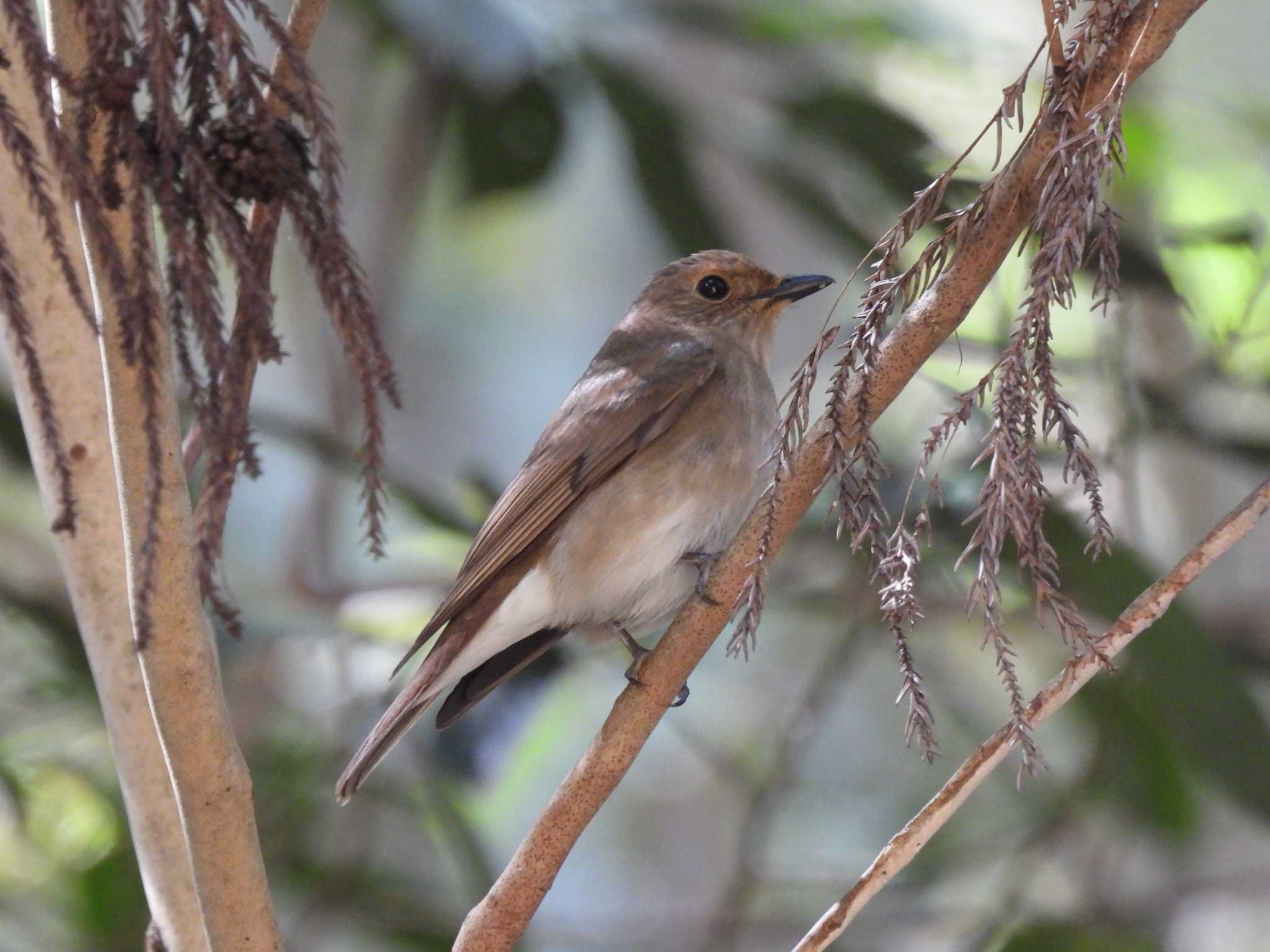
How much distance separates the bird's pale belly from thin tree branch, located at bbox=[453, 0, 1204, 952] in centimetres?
109

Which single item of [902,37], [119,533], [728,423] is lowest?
[119,533]

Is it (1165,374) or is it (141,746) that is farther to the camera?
(1165,374)

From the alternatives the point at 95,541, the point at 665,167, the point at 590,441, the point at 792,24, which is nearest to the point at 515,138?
the point at 665,167

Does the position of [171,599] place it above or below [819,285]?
below

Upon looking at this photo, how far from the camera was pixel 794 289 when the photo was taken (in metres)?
3.56

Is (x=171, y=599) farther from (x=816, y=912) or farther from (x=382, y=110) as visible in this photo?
(x=382, y=110)

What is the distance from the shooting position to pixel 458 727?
13.6 feet

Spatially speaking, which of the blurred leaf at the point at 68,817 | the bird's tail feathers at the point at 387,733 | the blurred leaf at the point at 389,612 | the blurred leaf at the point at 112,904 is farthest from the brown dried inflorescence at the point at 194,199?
the blurred leaf at the point at 389,612

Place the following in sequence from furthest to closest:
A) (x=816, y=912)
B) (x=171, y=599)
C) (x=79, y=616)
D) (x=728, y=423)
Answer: (x=816, y=912) → (x=728, y=423) → (x=79, y=616) → (x=171, y=599)

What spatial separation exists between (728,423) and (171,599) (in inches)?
70.0

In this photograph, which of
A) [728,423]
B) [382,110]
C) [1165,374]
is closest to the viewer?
[728,423]

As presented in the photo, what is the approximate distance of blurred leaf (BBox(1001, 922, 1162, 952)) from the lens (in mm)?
3348

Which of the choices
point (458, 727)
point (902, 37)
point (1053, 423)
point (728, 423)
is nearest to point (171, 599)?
point (1053, 423)

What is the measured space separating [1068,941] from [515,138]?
2399 millimetres
